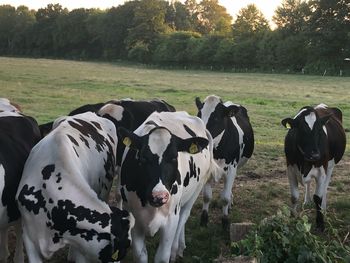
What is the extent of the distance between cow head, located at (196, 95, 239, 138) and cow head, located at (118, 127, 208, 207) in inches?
98.0

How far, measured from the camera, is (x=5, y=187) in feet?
18.2

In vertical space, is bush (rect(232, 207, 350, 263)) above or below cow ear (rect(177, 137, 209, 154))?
below

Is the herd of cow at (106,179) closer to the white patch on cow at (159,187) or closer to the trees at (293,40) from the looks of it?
the white patch on cow at (159,187)

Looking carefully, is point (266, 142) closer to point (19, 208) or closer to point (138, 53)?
point (19, 208)

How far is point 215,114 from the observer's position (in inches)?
338

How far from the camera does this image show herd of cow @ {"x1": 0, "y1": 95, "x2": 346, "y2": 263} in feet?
16.8

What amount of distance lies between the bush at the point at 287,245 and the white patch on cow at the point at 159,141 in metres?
1.34

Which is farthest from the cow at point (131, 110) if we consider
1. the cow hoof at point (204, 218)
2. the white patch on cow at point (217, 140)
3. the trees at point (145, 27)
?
the trees at point (145, 27)

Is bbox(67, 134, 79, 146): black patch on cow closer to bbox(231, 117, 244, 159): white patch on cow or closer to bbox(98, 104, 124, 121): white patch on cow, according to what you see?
bbox(98, 104, 124, 121): white patch on cow

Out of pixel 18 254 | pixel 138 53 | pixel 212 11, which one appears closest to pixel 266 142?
pixel 18 254

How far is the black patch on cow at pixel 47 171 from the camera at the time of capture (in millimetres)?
5277

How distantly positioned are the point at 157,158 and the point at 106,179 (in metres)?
1.28

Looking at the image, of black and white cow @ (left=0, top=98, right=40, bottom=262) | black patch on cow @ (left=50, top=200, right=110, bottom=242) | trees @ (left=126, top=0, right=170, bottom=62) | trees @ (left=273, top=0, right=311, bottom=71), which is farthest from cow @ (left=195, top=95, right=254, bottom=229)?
trees @ (left=126, top=0, right=170, bottom=62)

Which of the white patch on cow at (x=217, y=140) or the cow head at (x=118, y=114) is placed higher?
the cow head at (x=118, y=114)
